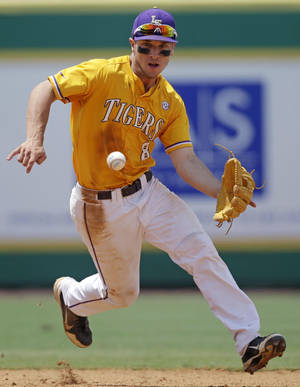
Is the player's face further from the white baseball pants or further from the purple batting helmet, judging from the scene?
the white baseball pants

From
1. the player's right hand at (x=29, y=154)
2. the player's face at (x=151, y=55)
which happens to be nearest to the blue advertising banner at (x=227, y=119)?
the player's face at (x=151, y=55)

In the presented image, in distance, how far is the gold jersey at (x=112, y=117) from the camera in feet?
14.3

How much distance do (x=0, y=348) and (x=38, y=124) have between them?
8.41 ft

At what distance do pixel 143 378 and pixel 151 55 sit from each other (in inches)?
79.9

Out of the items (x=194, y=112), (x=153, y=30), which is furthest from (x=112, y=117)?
(x=194, y=112)

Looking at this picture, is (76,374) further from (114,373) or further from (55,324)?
(55,324)

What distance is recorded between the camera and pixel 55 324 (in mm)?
7070

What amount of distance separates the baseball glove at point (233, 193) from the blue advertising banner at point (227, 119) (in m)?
4.62

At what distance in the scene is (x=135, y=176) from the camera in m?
4.58

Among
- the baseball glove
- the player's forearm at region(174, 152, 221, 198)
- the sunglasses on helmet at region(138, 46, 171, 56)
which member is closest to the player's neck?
the sunglasses on helmet at region(138, 46, 171, 56)

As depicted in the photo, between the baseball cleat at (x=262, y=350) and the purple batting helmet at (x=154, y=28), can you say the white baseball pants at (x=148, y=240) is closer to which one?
the baseball cleat at (x=262, y=350)

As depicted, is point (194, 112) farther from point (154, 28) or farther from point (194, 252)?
point (194, 252)

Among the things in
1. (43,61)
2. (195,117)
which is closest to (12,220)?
(43,61)

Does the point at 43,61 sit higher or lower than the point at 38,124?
lower
